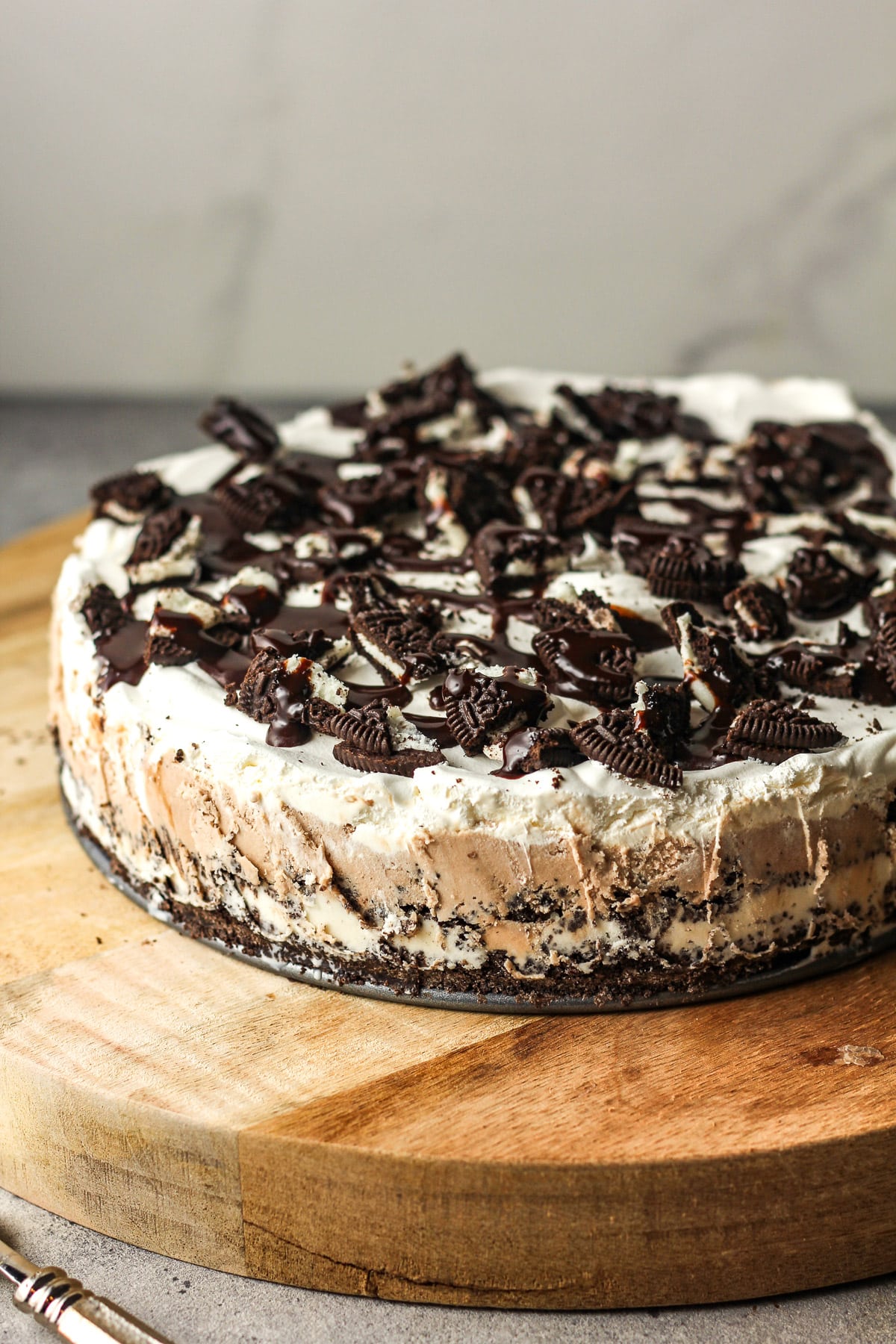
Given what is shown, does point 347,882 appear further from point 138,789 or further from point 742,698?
point 742,698

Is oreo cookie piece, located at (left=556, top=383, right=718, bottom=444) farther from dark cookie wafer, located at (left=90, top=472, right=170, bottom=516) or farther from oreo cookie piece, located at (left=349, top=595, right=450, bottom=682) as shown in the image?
oreo cookie piece, located at (left=349, top=595, right=450, bottom=682)

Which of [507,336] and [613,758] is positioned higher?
[507,336]

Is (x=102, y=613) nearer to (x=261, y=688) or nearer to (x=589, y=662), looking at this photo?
(x=261, y=688)

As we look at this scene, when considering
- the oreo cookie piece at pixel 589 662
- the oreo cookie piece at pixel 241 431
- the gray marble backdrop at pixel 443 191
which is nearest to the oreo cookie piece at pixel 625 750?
the oreo cookie piece at pixel 589 662

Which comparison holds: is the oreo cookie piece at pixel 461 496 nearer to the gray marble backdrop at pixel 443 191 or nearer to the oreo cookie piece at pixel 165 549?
the oreo cookie piece at pixel 165 549

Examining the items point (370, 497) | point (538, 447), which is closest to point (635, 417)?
point (538, 447)

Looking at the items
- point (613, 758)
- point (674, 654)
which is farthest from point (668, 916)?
point (674, 654)
